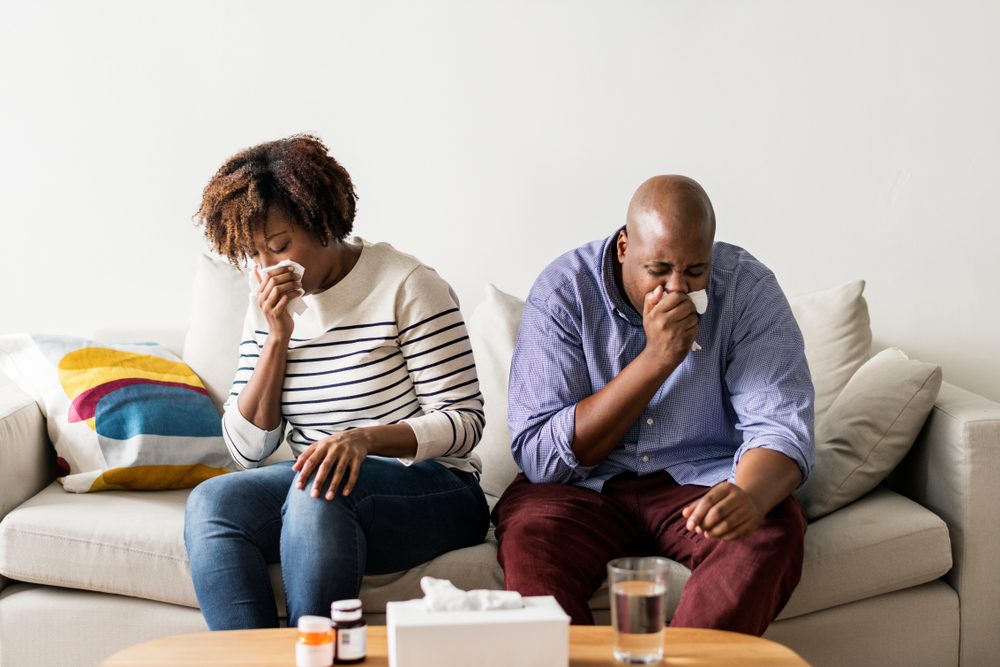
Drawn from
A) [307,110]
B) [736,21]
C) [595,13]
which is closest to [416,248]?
[307,110]

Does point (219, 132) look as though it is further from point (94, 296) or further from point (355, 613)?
point (355, 613)

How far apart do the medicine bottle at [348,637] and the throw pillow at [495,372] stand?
100 cm

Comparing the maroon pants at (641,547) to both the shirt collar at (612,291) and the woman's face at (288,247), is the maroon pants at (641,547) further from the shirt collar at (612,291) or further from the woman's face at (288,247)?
the woman's face at (288,247)

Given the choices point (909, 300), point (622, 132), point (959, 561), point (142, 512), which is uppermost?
point (622, 132)

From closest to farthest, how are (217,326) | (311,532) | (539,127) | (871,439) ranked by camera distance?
(311,532), (871,439), (217,326), (539,127)

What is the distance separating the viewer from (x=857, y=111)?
262 centimetres

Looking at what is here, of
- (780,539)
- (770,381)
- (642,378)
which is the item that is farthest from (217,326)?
(780,539)

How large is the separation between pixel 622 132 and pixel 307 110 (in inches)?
31.1

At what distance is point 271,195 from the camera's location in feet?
6.18

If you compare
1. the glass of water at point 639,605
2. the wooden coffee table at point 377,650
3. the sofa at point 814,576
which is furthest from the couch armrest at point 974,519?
the glass of water at point 639,605

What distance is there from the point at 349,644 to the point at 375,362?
29.4 inches

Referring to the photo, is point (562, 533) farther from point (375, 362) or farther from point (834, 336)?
point (834, 336)

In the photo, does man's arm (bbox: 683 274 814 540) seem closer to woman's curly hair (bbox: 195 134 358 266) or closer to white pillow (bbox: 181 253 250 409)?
woman's curly hair (bbox: 195 134 358 266)

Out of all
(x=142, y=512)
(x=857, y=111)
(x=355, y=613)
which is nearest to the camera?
(x=355, y=613)
